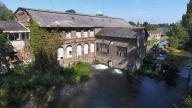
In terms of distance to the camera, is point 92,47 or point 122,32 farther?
point 92,47

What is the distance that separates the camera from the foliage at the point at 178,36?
5959 cm

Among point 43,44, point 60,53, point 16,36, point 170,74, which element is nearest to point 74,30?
point 60,53

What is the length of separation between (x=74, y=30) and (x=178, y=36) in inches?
1668

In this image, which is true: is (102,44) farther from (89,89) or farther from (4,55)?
(4,55)

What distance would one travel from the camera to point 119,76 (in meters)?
29.2

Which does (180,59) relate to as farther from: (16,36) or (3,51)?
(3,51)

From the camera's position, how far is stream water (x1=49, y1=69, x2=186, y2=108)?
19.7 m

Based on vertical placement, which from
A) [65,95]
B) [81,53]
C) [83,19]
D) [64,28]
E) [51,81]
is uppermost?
[83,19]

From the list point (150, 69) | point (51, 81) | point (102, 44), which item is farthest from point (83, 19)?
point (51, 81)

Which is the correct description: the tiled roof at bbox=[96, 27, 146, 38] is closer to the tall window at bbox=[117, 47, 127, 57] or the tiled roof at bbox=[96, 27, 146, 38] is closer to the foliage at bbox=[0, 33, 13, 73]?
the tall window at bbox=[117, 47, 127, 57]

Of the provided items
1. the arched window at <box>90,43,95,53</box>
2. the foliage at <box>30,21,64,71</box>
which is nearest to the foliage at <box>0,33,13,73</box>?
A: the foliage at <box>30,21,64,71</box>

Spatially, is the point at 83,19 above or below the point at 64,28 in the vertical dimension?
above

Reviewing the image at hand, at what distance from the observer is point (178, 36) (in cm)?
6066

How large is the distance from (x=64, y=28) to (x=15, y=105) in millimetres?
15550
